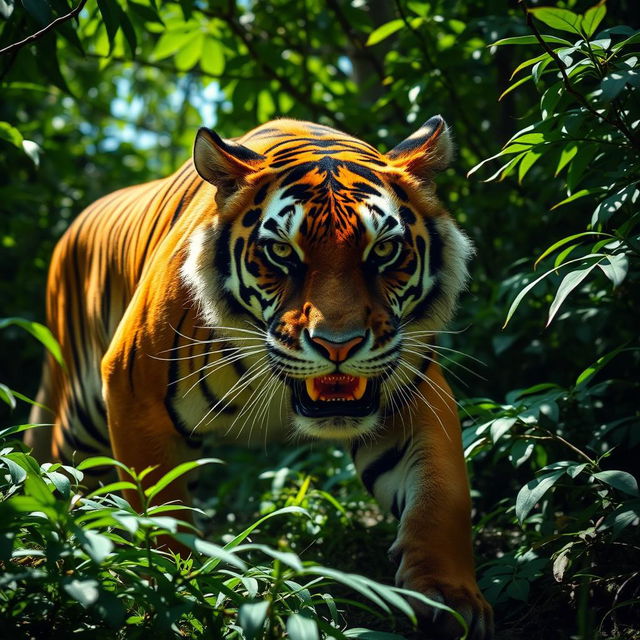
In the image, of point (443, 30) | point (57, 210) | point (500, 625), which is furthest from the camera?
point (57, 210)

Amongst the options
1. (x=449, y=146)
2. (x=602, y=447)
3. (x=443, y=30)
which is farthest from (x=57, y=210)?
(x=602, y=447)

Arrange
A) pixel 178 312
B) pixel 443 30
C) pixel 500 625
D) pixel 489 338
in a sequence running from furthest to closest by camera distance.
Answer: pixel 489 338
pixel 443 30
pixel 178 312
pixel 500 625

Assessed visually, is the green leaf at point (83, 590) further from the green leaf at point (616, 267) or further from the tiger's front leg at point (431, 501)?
the green leaf at point (616, 267)

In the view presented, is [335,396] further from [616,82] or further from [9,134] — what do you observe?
[9,134]

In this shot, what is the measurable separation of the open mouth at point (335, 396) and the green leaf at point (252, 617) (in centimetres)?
93

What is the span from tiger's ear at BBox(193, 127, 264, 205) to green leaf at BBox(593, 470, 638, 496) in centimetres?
140

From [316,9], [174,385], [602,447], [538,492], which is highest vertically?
[316,9]

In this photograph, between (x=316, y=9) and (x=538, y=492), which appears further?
(x=316, y=9)

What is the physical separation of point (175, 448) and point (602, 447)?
147 cm

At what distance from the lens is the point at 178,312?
2.80 m

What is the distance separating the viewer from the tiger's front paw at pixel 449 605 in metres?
2.16

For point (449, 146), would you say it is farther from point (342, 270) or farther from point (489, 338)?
point (489, 338)

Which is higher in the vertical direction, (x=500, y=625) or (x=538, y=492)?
(x=538, y=492)

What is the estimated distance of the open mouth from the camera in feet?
8.25
